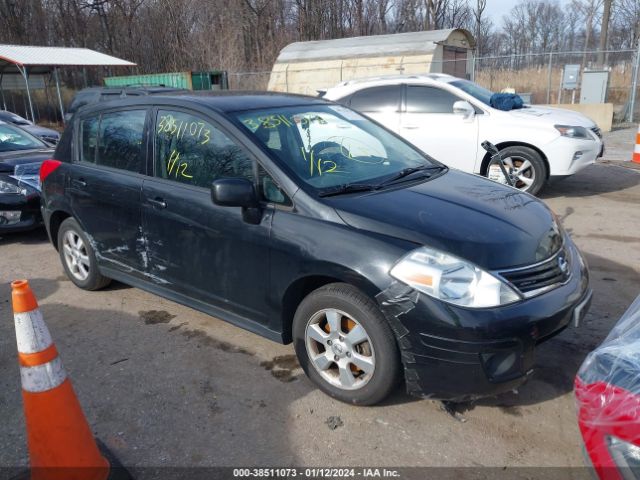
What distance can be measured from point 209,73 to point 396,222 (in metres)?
22.5

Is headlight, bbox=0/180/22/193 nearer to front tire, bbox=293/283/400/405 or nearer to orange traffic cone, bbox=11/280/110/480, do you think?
orange traffic cone, bbox=11/280/110/480

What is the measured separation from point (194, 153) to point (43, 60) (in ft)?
68.2

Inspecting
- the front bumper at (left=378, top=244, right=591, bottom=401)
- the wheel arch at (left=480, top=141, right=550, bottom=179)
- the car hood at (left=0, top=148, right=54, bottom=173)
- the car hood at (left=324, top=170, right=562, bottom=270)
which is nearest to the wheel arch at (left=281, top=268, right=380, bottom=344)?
the front bumper at (left=378, top=244, right=591, bottom=401)

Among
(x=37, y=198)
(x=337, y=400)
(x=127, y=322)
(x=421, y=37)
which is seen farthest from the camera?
(x=421, y=37)

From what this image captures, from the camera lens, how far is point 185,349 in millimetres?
3773

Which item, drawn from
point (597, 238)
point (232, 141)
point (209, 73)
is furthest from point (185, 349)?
point (209, 73)

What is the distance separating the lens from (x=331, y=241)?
2.90 metres

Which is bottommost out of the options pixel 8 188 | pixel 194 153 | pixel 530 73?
pixel 8 188

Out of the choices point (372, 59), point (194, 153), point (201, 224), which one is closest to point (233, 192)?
point (201, 224)

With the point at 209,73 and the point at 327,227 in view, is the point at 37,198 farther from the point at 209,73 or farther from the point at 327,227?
the point at 209,73

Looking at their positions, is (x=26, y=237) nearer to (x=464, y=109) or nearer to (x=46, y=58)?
(x=464, y=109)

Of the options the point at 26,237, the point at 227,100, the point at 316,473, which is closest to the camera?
the point at 316,473

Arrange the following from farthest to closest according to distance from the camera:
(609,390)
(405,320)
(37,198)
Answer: (37,198) → (405,320) → (609,390)

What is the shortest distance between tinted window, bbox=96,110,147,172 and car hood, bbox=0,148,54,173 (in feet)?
9.72
